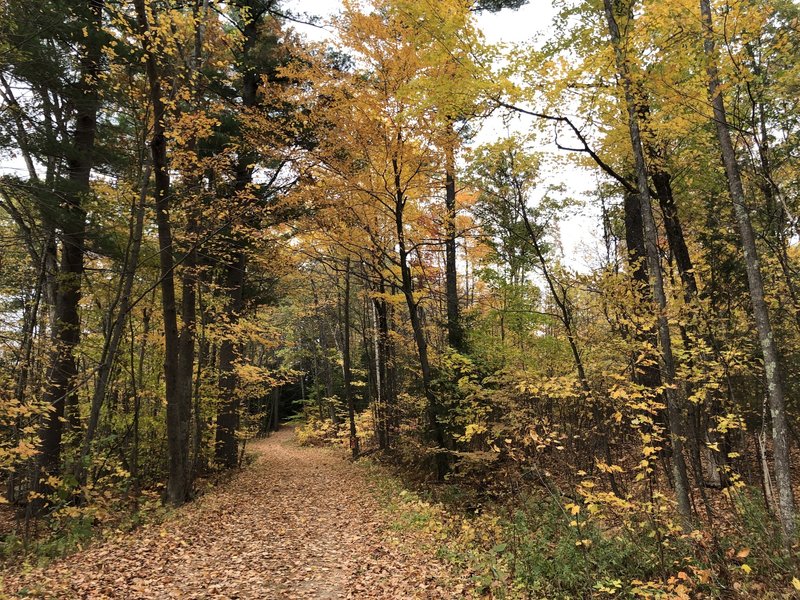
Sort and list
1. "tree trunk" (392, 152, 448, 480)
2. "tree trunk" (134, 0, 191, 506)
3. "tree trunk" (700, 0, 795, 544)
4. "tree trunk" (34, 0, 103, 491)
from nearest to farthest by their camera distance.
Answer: "tree trunk" (700, 0, 795, 544) → "tree trunk" (134, 0, 191, 506) → "tree trunk" (34, 0, 103, 491) → "tree trunk" (392, 152, 448, 480)

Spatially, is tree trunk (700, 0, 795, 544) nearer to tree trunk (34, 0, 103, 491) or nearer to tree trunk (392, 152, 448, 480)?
tree trunk (392, 152, 448, 480)

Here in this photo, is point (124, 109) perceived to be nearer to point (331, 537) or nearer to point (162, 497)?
point (162, 497)

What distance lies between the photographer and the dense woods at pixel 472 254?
216 inches

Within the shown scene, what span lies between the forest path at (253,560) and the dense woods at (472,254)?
977mm

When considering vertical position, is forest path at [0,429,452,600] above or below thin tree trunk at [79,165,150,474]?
below

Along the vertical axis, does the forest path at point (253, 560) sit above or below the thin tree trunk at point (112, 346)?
below

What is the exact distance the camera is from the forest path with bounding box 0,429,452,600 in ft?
17.4

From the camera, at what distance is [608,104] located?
6160 mm

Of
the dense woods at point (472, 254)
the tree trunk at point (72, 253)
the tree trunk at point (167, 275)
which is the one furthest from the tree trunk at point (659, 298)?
the tree trunk at point (72, 253)

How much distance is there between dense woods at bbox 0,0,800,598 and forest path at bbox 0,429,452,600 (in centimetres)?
98

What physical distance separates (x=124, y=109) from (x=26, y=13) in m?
2.24

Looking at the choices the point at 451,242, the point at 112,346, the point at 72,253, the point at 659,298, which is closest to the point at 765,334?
the point at 659,298

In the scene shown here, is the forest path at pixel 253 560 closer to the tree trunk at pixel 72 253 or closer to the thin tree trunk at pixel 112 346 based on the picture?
the thin tree trunk at pixel 112 346

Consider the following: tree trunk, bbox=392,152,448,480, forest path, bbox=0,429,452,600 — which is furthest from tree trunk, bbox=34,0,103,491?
tree trunk, bbox=392,152,448,480
